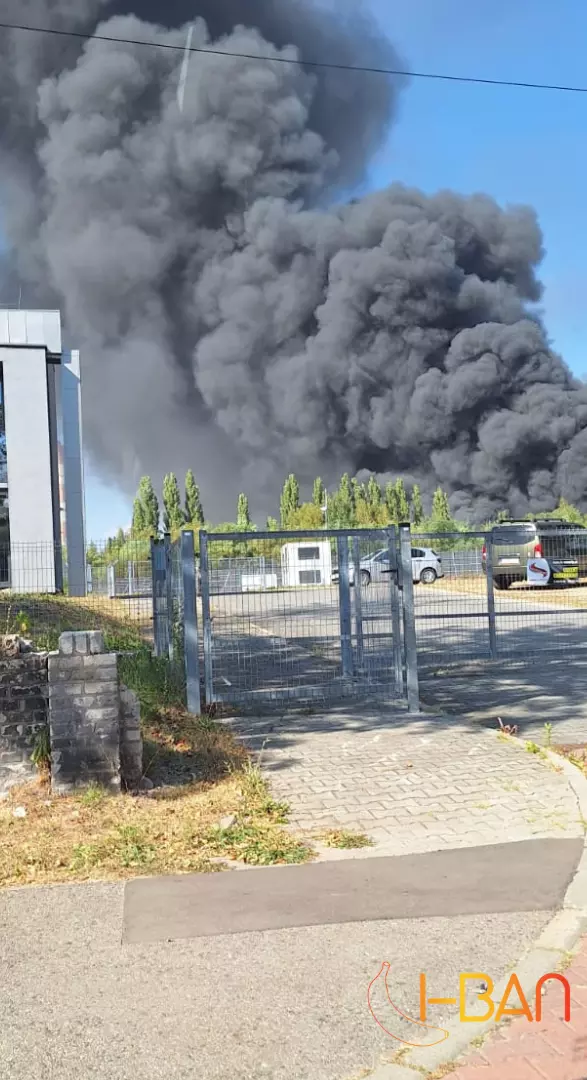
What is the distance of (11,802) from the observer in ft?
17.2

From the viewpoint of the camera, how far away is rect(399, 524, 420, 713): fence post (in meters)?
8.02

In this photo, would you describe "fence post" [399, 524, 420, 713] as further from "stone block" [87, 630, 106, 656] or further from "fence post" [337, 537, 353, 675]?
"stone block" [87, 630, 106, 656]

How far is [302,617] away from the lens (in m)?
10.7

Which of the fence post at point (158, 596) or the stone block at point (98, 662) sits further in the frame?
the fence post at point (158, 596)

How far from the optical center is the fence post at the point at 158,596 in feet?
35.7

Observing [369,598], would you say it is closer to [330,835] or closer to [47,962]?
[330,835]

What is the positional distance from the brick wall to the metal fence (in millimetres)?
6564

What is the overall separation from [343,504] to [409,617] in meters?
79.9

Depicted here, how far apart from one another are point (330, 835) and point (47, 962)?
5.93 ft

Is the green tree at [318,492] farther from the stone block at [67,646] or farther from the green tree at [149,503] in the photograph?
the stone block at [67,646]

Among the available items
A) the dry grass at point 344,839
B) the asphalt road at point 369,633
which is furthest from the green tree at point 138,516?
the dry grass at point 344,839

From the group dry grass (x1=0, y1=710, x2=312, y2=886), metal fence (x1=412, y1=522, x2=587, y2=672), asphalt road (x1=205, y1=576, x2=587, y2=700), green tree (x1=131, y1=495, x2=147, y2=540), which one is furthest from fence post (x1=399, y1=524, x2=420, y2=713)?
green tree (x1=131, y1=495, x2=147, y2=540)

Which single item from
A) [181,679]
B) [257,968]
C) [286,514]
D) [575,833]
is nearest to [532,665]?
[181,679]

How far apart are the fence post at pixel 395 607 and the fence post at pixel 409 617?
14 cm
